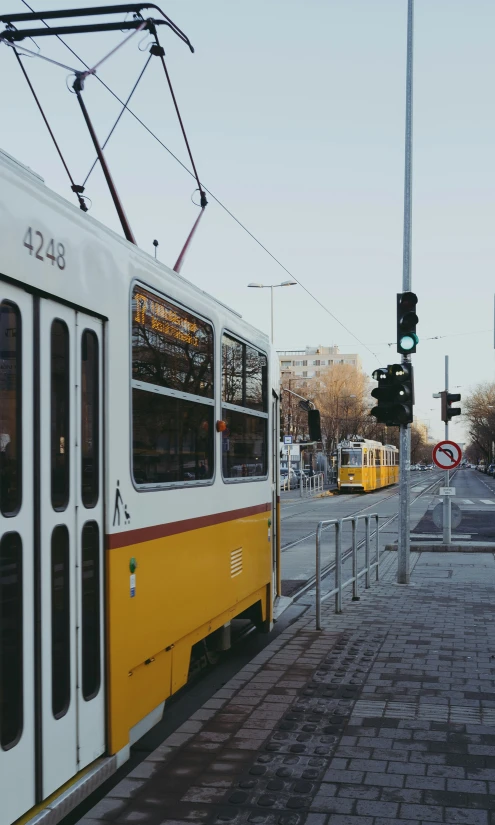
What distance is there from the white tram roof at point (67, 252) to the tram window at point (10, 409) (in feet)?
0.59

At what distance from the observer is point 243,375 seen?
7254 mm

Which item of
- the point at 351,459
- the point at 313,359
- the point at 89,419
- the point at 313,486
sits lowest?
the point at 313,486

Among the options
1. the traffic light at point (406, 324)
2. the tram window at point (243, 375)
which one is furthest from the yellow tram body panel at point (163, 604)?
the traffic light at point (406, 324)

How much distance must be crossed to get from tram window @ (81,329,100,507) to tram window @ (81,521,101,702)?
16 centimetres

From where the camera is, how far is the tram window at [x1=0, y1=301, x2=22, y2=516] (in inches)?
135

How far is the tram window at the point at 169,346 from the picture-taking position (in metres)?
4.84

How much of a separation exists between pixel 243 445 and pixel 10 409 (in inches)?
152

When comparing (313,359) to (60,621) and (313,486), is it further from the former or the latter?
(60,621)

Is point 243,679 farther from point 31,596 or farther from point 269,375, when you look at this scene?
point 31,596

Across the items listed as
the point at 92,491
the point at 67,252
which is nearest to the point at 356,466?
the point at 92,491

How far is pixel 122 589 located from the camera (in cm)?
442

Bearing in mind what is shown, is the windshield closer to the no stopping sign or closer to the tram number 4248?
the no stopping sign

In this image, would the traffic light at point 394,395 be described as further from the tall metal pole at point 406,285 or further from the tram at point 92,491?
the tram at point 92,491

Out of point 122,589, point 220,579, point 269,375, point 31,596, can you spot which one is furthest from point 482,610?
point 31,596
